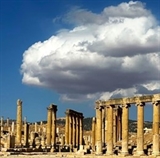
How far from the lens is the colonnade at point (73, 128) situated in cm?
7119

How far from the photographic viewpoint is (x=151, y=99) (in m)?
46.3

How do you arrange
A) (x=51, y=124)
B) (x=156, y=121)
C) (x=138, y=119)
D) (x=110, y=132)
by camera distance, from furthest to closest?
(x=51, y=124) < (x=110, y=132) < (x=138, y=119) < (x=156, y=121)

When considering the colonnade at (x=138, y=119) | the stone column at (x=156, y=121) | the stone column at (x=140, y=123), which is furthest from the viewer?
the stone column at (x=140, y=123)

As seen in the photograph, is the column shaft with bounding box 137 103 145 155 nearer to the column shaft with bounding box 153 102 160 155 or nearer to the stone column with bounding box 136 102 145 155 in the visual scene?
the stone column with bounding box 136 102 145 155

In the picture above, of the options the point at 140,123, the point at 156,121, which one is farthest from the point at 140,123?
the point at 156,121

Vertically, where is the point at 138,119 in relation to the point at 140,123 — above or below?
above

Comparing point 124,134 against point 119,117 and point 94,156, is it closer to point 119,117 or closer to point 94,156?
point 94,156

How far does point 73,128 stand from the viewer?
7319 cm

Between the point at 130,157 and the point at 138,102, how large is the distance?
6217 mm

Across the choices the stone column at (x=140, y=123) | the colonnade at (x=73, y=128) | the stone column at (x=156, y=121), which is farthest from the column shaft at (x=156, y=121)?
the colonnade at (x=73, y=128)

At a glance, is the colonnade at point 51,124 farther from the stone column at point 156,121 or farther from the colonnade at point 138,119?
the stone column at point 156,121

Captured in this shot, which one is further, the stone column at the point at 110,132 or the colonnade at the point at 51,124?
the colonnade at the point at 51,124

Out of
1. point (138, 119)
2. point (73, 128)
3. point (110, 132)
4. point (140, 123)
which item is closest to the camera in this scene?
point (140, 123)

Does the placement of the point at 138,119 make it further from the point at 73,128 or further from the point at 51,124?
the point at 73,128
